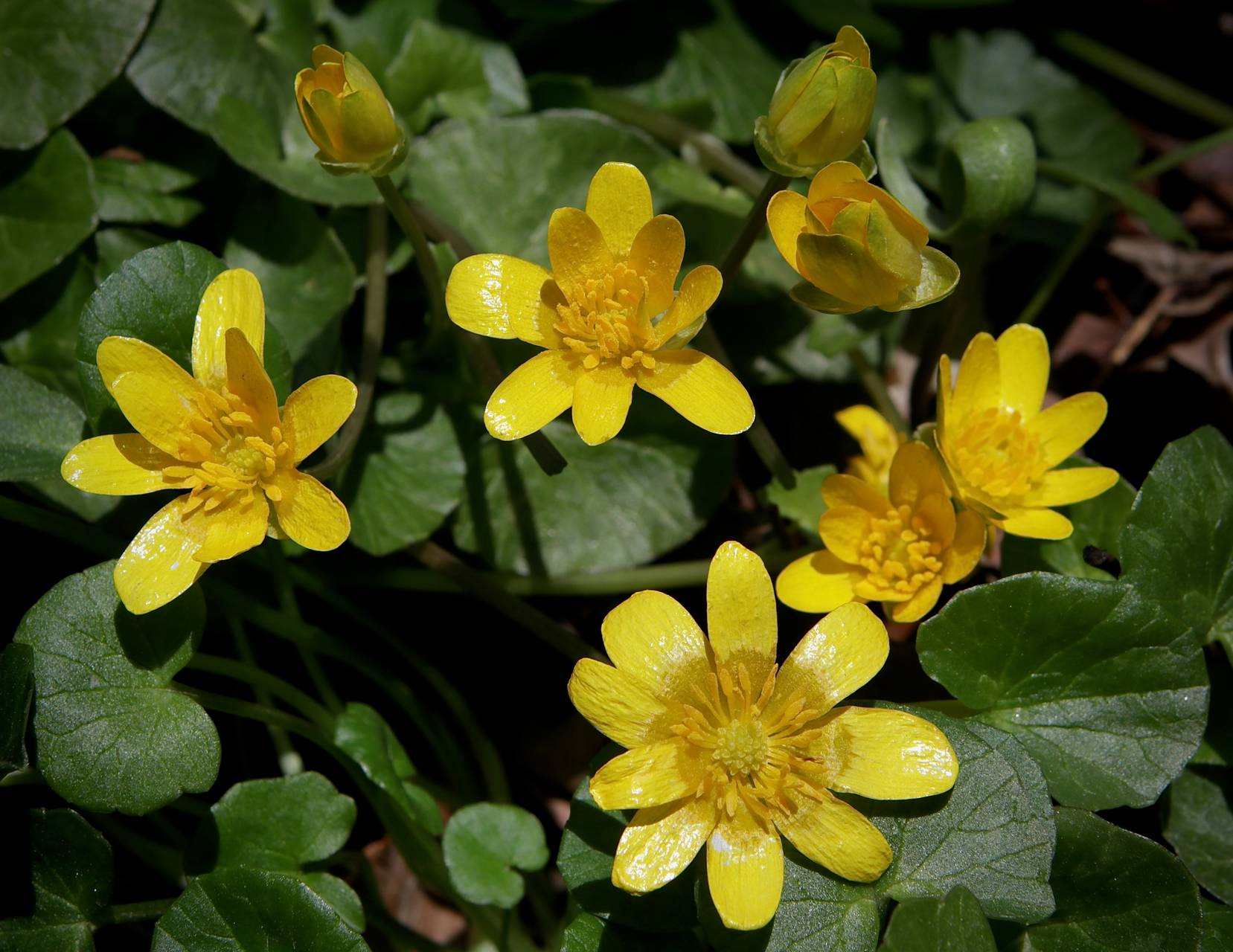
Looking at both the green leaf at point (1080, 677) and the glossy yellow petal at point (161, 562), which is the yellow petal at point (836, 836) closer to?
the green leaf at point (1080, 677)

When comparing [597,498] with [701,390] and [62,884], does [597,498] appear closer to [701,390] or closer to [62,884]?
[701,390]

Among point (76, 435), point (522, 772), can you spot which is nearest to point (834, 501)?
point (522, 772)

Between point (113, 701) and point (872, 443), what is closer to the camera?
point (113, 701)

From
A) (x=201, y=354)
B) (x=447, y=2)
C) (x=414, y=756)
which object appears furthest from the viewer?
(x=447, y=2)

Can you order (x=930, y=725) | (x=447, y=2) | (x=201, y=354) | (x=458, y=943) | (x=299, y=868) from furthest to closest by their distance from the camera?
1. (x=447, y=2)
2. (x=458, y=943)
3. (x=299, y=868)
4. (x=201, y=354)
5. (x=930, y=725)

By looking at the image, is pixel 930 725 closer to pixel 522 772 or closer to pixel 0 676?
pixel 522 772

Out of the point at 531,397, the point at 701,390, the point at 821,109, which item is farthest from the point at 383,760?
the point at 821,109
